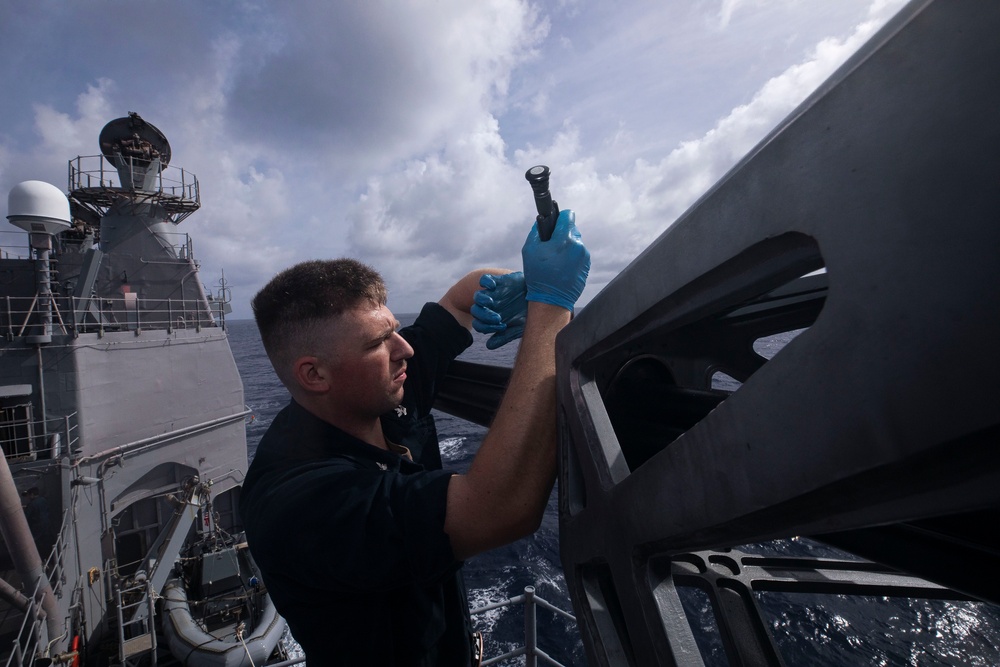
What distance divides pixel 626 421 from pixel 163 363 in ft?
47.5

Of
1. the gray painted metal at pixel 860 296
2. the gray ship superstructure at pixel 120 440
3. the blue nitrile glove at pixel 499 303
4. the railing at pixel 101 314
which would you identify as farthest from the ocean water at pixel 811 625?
the railing at pixel 101 314

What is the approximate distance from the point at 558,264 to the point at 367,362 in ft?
3.07

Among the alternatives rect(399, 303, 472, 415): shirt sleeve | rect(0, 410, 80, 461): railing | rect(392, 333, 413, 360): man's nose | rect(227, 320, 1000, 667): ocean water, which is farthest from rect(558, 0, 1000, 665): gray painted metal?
rect(0, 410, 80, 461): railing

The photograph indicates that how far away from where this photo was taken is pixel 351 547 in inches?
57.3

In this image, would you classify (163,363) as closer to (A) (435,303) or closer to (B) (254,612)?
(B) (254,612)

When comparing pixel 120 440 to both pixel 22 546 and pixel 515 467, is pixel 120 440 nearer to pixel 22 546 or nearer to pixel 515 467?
pixel 22 546

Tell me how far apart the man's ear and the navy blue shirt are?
5.6 inches

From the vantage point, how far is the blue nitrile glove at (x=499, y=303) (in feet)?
8.58

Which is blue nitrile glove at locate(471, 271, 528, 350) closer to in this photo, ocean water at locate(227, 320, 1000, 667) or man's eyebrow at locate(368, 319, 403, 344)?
man's eyebrow at locate(368, 319, 403, 344)

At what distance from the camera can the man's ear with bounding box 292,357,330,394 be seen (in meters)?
2.01

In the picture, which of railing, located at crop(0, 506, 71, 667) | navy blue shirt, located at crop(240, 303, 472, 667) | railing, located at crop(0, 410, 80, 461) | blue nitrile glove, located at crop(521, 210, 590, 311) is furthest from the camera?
railing, located at crop(0, 410, 80, 461)

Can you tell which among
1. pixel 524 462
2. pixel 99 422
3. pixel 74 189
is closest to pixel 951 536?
pixel 524 462

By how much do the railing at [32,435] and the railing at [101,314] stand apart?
1681 millimetres

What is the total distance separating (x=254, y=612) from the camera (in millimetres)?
12359
